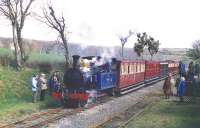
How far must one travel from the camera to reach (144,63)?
35.8 meters

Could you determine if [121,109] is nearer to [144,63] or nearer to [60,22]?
[144,63]

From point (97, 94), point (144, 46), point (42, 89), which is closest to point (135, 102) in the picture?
point (97, 94)

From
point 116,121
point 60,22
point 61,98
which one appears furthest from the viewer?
point 60,22

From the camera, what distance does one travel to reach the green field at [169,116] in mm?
15766

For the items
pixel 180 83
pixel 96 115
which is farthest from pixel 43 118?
pixel 180 83

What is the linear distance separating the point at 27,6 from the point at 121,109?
1684 centimetres

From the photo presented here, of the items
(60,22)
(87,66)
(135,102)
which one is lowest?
(135,102)

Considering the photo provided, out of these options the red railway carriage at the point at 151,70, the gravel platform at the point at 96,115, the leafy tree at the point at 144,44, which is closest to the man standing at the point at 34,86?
the gravel platform at the point at 96,115

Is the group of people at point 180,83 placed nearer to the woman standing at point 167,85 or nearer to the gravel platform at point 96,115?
the woman standing at point 167,85

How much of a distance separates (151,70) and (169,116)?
71.6 feet

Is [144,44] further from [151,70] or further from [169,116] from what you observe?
[169,116]

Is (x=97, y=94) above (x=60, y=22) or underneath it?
underneath

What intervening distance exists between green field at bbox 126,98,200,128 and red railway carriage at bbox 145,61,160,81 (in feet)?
46.7

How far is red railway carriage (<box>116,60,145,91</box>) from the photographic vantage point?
85.2 ft
